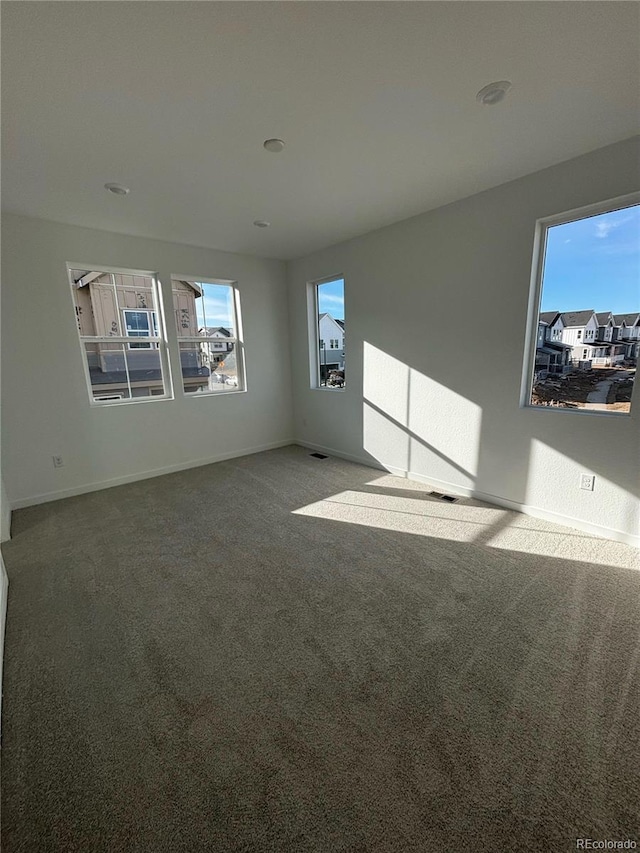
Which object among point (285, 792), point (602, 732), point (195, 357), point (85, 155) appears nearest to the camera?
point (285, 792)

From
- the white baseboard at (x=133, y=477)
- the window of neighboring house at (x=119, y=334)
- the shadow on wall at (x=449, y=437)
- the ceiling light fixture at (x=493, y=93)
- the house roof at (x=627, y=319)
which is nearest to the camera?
the ceiling light fixture at (x=493, y=93)

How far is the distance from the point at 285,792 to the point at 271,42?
9.20 ft

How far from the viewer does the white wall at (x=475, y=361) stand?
2.41 meters

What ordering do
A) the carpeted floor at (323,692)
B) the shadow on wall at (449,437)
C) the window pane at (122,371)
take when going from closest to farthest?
the carpeted floor at (323,692)
the shadow on wall at (449,437)
the window pane at (122,371)

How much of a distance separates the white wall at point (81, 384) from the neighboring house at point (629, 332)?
12.5 ft

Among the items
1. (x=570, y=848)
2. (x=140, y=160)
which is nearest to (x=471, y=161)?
(x=140, y=160)

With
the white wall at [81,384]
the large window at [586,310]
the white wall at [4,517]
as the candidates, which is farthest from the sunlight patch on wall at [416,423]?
the white wall at [4,517]

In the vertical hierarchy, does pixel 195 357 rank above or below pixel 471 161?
below

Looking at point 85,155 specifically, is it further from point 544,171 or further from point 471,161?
point 544,171

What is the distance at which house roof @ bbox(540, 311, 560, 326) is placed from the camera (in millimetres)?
2621

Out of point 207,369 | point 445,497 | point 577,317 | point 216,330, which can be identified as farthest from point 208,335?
point 577,317

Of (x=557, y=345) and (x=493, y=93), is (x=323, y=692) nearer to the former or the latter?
(x=557, y=345)

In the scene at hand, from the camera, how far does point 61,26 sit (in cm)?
132

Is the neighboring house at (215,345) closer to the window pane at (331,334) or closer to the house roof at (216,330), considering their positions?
the house roof at (216,330)
